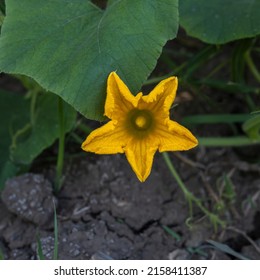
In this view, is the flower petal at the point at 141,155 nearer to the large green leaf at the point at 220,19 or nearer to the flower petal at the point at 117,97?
the flower petal at the point at 117,97

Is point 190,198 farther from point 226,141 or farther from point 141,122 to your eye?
point 141,122

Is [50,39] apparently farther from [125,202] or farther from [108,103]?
[125,202]

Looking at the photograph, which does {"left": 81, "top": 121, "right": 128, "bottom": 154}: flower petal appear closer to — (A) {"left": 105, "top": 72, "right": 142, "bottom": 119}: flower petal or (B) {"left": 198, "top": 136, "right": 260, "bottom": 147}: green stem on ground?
(A) {"left": 105, "top": 72, "right": 142, "bottom": 119}: flower petal

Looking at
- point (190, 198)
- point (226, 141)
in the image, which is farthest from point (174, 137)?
point (226, 141)

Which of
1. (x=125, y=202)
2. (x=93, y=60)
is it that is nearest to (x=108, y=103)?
(x=93, y=60)

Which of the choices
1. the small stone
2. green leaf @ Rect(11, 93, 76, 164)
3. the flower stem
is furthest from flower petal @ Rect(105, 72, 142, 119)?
the small stone

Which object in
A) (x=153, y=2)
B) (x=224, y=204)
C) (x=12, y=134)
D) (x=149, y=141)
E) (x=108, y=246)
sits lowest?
(x=224, y=204)
